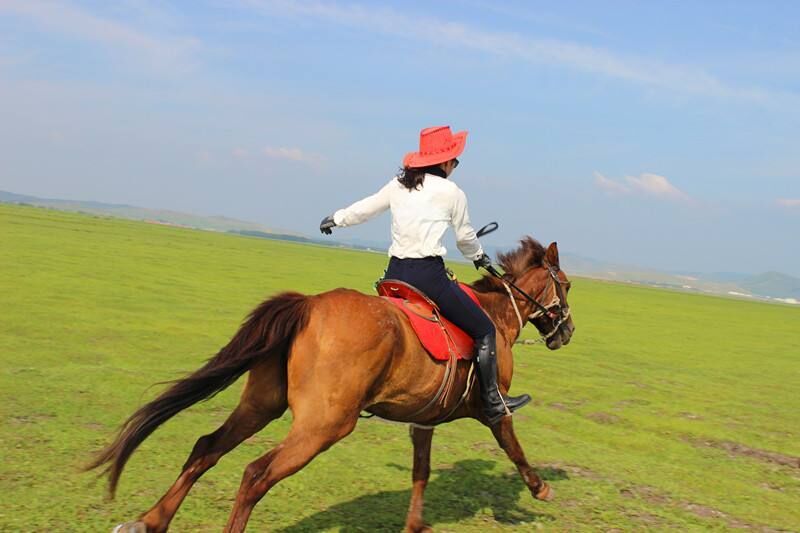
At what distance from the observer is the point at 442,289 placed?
5.24m

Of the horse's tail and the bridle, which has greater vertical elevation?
the bridle

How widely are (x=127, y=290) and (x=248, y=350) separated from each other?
17427 mm

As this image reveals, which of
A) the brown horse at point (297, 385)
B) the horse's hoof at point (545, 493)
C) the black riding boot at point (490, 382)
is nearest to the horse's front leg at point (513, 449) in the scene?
the horse's hoof at point (545, 493)

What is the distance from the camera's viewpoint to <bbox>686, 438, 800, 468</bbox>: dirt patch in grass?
28.9ft

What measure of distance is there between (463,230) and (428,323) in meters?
0.83

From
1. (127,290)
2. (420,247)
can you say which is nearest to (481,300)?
(420,247)

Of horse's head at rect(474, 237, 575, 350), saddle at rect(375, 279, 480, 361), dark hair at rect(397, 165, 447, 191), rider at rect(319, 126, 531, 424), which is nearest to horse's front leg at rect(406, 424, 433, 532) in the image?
rider at rect(319, 126, 531, 424)

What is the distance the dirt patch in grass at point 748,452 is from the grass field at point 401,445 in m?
0.04

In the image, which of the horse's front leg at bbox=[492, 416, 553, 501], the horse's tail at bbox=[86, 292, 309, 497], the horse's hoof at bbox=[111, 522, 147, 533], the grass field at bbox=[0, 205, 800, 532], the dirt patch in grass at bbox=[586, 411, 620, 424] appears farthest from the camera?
the dirt patch in grass at bbox=[586, 411, 620, 424]

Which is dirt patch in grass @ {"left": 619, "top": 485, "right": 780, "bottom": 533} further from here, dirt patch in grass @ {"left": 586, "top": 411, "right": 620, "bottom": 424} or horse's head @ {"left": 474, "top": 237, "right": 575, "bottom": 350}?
dirt patch in grass @ {"left": 586, "top": 411, "right": 620, "bottom": 424}

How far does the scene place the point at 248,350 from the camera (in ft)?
14.5

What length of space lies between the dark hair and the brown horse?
0.89 m

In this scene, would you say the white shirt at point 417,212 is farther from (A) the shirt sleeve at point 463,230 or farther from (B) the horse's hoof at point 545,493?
(B) the horse's hoof at point 545,493

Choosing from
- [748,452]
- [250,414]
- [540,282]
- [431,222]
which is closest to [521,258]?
[540,282]
